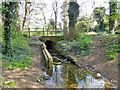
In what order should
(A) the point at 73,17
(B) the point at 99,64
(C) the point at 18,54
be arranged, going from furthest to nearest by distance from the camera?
(A) the point at 73,17 < (C) the point at 18,54 < (B) the point at 99,64

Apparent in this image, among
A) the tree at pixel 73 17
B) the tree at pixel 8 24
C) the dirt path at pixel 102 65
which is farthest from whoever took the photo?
the tree at pixel 73 17

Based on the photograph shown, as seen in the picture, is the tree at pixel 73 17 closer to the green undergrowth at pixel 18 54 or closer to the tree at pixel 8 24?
the green undergrowth at pixel 18 54

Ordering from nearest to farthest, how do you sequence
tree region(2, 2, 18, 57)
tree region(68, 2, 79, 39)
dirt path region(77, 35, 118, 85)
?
dirt path region(77, 35, 118, 85) → tree region(2, 2, 18, 57) → tree region(68, 2, 79, 39)

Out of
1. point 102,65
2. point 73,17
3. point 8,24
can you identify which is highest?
point 73,17

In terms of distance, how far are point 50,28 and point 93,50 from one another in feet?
51.0

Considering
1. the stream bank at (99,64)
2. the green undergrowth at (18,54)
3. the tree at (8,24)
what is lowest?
the stream bank at (99,64)

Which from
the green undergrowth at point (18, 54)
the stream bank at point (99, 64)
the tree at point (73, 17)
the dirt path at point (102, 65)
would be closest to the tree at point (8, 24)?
the green undergrowth at point (18, 54)

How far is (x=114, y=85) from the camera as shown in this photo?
4086mm

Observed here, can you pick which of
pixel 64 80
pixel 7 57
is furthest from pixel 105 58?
pixel 7 57

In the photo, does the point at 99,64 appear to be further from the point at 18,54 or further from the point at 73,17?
the point at 73,17

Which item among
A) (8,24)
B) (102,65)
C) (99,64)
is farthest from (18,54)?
(102,65)

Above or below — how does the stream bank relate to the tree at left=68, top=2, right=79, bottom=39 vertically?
below

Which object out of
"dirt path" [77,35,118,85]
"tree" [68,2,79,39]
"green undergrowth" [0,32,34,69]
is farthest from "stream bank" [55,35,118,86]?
"tree" [68,2,79,39]

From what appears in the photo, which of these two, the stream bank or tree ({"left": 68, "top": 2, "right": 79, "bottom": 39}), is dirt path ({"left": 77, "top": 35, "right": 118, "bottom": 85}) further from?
tree ({"left": 68, "top": 2, "right": 79, "bottom": 39})
